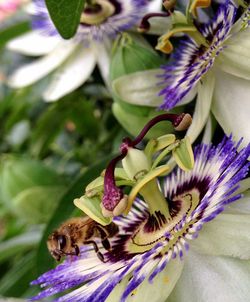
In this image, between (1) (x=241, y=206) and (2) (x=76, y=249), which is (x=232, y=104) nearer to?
(1) (x=241, y=206)

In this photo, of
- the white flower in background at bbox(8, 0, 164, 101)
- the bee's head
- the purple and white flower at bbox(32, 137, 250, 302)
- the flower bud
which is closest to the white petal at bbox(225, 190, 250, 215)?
the purple and white flower at bbox(32, 137, 250, 302)

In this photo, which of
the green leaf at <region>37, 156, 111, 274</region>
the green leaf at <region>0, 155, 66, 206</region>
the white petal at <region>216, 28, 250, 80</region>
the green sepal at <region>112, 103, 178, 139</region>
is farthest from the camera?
the green leaf at <region>0, 155, 66, 206</region>

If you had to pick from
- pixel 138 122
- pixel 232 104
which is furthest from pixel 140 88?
pixel 232 104

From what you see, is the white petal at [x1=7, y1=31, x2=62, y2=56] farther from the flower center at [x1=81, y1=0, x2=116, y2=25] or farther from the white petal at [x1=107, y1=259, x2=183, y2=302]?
the white petal at [x1=107, y1=259, x2=183, y2=302]

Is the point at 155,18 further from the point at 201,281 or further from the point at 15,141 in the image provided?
the point at 15,141

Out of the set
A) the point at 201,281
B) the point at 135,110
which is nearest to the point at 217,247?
the point at 201,281

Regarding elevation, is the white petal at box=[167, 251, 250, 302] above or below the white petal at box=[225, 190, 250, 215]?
below
